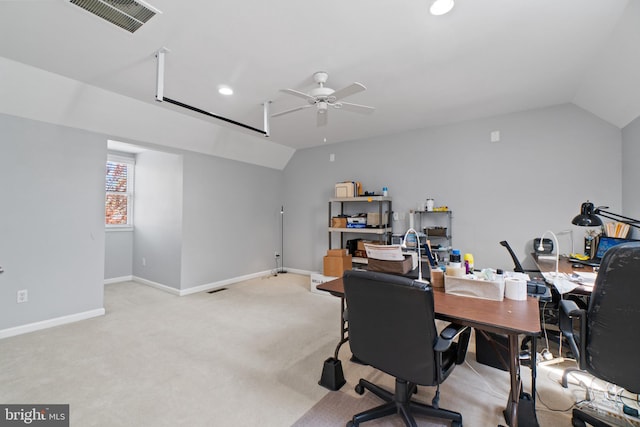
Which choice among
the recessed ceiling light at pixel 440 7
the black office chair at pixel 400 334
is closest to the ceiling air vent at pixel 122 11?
the recessed ceiling light at pixel 440 7

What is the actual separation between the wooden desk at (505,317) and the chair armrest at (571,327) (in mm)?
141

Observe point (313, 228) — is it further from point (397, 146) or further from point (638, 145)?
point (638, 145)

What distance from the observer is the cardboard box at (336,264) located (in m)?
4.67

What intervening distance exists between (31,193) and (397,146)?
4.96 meters

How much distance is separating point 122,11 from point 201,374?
110 inches

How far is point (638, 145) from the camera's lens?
285 centimetres

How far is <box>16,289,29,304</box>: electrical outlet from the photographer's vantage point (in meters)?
3.02

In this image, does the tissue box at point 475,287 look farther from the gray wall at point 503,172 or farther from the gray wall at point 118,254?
the gray wall at point 118,254

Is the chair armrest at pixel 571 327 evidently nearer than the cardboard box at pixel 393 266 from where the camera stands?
Yes

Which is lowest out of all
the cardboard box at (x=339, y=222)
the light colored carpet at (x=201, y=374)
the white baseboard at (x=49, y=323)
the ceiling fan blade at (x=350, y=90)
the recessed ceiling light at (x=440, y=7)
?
the light colored carpet at (x=201, y=374)

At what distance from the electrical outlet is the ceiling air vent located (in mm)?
3021

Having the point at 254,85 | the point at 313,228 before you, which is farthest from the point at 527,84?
the point at 313,228

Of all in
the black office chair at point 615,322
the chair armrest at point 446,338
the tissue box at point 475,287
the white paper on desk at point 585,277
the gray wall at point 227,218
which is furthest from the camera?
the gray wall at point 227,218

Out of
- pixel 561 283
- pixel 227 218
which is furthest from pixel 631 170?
pixel 227 218
